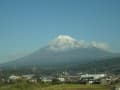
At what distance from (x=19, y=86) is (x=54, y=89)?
4.30 metres

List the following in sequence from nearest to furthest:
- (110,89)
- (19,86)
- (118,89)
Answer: (118,89)
(110,89)
(19,86)

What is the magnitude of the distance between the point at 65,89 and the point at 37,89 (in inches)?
120

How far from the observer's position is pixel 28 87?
3719cm

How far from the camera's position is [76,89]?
3506 centimetres

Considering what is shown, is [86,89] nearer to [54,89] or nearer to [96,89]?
[96,89]

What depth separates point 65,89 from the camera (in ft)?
116

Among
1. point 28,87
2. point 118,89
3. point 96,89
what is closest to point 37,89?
point 28,87

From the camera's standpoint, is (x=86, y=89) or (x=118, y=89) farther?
(x=86, y=89)

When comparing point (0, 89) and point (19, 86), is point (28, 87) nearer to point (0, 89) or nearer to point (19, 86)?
point (19, 86)

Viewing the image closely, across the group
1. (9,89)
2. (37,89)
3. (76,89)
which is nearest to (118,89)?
(76,89)

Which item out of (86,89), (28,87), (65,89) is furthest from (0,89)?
(86,89)

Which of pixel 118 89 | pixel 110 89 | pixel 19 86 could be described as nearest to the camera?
pixel 118 89

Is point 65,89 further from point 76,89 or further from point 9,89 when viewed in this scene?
point 9,89

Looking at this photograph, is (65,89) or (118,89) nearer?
(118,89)
